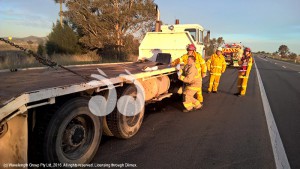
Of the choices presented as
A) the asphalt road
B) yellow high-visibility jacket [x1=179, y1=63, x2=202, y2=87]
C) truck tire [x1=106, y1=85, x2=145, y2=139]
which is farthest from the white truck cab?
truck tire [x1=106, y1=85, x2=145, y2=139]

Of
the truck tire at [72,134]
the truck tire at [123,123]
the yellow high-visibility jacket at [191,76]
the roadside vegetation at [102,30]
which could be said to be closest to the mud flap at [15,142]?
the truck tire at [72,134]

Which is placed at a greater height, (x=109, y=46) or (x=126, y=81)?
(x=109, y=46)

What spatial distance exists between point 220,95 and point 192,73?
311 cm

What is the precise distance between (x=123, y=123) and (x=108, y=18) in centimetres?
2081

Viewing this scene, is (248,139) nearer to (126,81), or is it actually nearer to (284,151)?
(284,151)

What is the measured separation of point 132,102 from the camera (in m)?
5.12

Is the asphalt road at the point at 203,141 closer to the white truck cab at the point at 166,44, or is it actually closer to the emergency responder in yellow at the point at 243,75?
the emergency responder in yellow at the point at 243,75

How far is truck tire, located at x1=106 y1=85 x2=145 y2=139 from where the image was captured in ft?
15.0

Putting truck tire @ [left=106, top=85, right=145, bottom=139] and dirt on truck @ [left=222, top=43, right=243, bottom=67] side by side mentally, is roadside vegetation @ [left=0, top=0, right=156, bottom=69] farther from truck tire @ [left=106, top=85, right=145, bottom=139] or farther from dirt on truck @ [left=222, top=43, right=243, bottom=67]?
truck tire @ [left=106, top=85, right=145, bottom=139]

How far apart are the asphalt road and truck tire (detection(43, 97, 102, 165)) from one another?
35cm

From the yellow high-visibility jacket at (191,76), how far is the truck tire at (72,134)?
12.1 ft

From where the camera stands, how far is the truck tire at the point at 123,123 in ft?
15.0

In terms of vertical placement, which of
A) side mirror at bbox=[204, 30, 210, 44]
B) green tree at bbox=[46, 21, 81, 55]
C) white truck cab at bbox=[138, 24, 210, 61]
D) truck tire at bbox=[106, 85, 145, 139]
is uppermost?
green tree at bbox=[46, 21, 81, 55]

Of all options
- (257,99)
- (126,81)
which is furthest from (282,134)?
(257,99)
